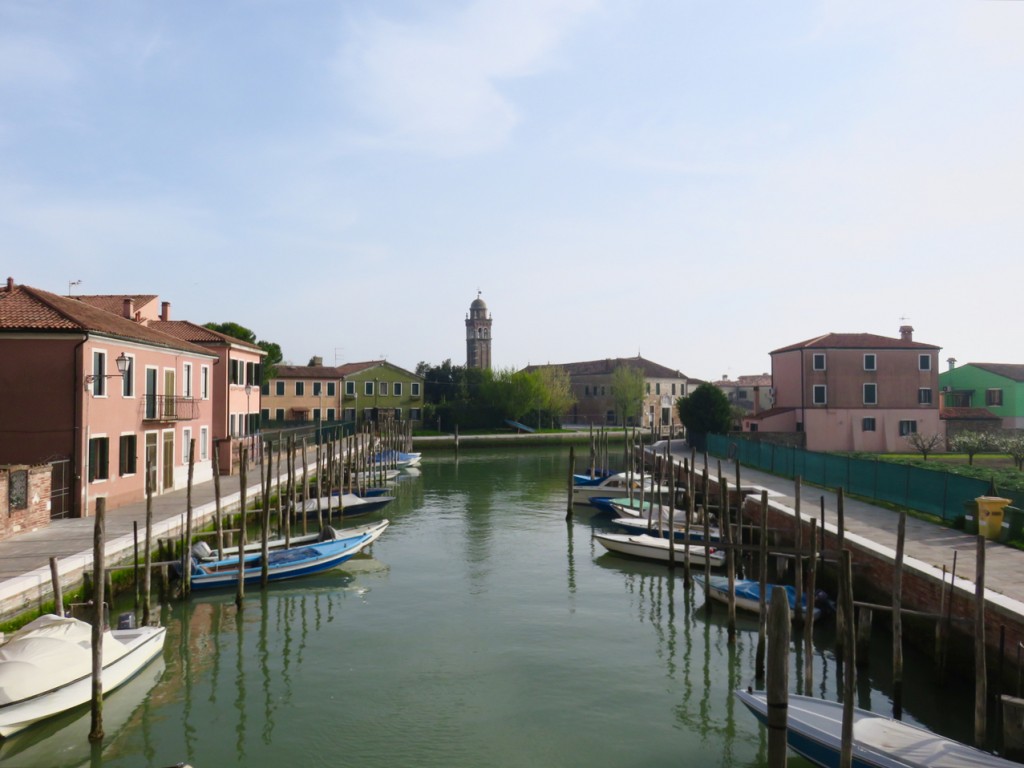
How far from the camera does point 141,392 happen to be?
85.4 ft

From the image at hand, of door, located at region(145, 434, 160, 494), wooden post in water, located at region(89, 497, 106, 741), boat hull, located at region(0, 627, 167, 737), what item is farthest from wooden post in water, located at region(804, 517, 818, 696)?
door, located at region(145, 434, 160, 494)

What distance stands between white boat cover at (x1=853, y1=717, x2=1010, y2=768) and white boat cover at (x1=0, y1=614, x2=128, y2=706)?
11219mm

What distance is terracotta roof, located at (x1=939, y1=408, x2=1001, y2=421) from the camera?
49.6 m

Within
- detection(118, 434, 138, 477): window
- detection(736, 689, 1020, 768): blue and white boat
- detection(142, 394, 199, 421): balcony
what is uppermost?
detection(142, 394, 199, 421): balcony

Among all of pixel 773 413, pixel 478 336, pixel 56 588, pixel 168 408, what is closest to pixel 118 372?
pixel 168 408

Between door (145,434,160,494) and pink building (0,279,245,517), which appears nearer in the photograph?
pink building (0,279,245,517)

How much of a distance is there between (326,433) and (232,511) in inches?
1155

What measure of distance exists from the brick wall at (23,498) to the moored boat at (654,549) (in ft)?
50.8

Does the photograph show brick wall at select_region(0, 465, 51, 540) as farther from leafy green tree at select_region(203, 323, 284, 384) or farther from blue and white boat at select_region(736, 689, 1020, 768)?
leafy green tree at select_region(203, 323, 284, 384)

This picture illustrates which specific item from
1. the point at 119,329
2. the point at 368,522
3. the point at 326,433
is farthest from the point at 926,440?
the point at 119,329

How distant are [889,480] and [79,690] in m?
20.8

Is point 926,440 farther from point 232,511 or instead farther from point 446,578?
point 232,511

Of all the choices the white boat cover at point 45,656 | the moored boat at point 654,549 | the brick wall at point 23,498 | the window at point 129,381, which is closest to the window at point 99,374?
the window at point 129,381

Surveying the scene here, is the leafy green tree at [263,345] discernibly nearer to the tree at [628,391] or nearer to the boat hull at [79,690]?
the tree at [628,391]
